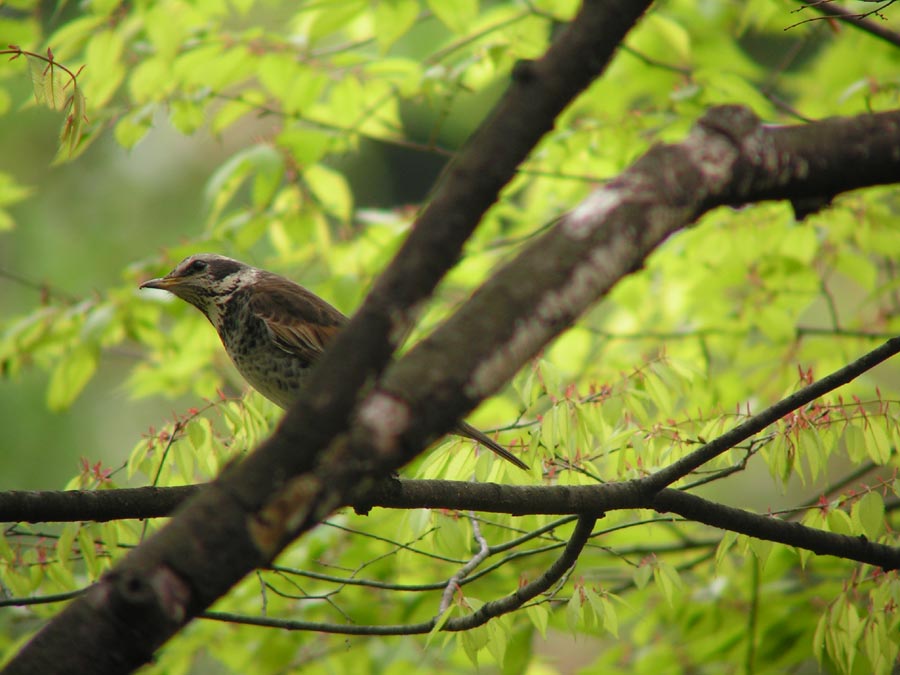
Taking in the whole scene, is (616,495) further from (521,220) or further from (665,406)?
(521,220)

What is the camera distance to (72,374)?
4.14 m

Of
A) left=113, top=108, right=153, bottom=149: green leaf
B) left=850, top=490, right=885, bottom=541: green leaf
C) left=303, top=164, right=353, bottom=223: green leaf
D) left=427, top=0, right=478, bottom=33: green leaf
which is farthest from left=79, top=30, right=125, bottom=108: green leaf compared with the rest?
left=850, top=490, right=885, bottom=541: green leaf

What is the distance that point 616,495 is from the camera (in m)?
2.34

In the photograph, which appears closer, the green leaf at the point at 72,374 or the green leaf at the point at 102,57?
the green leaf at the point at 102,57

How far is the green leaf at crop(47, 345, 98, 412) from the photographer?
4117 mm

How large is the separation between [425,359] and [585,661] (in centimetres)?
917

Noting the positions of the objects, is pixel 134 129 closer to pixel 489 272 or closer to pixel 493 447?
pixel 489 272

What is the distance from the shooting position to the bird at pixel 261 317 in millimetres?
3531

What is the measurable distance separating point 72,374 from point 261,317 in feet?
3.68

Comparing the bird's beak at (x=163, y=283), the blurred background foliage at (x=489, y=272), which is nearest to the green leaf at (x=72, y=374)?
the blurred background foliage at (x=489, y=272)

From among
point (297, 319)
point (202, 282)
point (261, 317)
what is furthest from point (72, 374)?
point (297, 319)

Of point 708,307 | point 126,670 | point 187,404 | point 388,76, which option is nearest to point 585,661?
point 187,404

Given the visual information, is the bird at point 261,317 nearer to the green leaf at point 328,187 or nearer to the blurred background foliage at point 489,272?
the blurred background foliage at point 489,272

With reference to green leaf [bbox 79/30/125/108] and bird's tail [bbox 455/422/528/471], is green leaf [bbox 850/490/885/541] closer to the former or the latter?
bird's tail [bbox 455/422/528/471]
